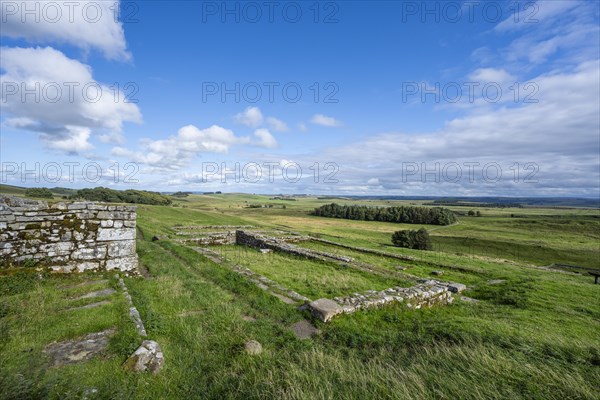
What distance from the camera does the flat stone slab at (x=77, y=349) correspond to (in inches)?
172

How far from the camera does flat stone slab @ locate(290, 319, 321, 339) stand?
6.53m

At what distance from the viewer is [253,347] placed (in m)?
5.33

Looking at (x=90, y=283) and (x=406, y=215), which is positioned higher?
(x=90, y=283)

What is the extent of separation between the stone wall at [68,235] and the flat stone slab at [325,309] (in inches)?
269

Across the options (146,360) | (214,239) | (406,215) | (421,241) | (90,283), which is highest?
(90,283)

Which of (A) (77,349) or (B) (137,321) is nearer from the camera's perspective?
(A) (77,349)

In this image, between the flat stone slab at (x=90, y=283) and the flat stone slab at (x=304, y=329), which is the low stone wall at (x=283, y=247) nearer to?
the flat stone slab at (x=304, y=329)

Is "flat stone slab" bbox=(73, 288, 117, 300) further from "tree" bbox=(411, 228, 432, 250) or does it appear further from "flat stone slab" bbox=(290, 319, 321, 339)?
"tree" bbox=(411, 228, 432, 250)

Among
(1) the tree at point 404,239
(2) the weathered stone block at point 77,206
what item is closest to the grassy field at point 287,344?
(2) the weathered stone block at point 77,206

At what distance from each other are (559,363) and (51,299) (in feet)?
34.8

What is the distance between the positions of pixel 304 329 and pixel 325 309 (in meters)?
0.81

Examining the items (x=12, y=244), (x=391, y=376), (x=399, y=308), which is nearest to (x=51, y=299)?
(x=12, y=244)

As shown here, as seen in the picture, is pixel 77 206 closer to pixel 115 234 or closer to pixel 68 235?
pixel 68 235

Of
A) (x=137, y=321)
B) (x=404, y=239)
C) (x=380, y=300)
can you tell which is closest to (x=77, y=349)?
(x=137, y=321)
